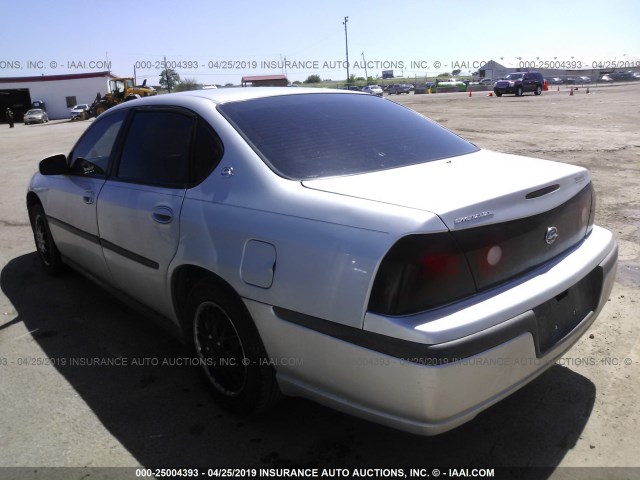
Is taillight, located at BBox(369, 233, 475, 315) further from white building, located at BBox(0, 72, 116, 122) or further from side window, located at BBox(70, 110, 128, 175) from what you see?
white building, located at BBox(0, 72, 116, 122)

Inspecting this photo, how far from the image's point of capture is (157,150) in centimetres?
331

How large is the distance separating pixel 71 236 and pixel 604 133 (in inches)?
516

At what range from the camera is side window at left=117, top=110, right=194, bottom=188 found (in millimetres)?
3082

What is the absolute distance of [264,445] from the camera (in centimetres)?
266

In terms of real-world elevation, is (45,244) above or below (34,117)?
below

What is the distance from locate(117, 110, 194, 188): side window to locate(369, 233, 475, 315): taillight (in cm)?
141

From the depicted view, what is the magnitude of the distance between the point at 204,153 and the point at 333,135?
0.69m

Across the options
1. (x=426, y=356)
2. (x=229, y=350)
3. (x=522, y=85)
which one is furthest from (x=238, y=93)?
(x=522, y=85)

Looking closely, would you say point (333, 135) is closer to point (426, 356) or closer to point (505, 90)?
→ point (426, 356)

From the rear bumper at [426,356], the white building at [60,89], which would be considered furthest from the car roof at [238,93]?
the white building at [60,89]

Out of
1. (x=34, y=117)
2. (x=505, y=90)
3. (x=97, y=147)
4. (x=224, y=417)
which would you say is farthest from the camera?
(x=34, y=117)

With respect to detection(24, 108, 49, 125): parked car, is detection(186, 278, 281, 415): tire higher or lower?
lower

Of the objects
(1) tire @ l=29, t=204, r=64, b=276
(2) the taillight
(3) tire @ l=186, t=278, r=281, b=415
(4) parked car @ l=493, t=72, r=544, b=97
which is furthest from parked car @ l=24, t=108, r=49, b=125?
(2) the taillight

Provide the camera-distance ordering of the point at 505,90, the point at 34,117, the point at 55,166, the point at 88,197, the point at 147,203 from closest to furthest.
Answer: the point at 147,203
the point at 88,197
the point at 55,166
the point at 505,90
the point at 34,117
